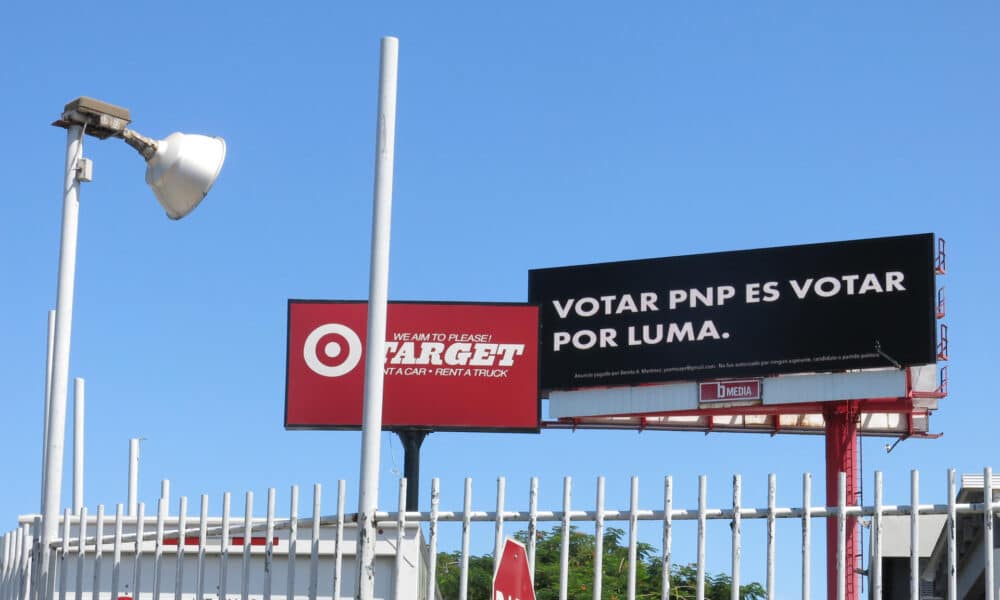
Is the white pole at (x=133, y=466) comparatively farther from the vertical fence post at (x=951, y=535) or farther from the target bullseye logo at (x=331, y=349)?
the vertical fence post at (x=951, y=535)

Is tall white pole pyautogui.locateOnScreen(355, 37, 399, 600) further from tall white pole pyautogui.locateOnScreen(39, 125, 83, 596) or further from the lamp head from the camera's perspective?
tall white pole pyautogui.locateOnScreen(39, 125, 83, 596)

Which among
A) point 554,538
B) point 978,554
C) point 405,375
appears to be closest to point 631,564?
point 405,375

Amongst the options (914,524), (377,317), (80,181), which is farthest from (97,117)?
(914,524)

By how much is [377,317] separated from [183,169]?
6.98 feet

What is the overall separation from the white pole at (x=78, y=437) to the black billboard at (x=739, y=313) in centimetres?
1578

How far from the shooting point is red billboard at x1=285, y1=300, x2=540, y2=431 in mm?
26188

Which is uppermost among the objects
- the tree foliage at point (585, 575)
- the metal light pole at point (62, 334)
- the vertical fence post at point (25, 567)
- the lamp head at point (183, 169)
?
the lamp head at point (183, 169)

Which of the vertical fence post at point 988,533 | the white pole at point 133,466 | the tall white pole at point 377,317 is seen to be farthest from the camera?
the white pole at point 133,466

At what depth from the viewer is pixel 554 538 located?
43812 millimetres

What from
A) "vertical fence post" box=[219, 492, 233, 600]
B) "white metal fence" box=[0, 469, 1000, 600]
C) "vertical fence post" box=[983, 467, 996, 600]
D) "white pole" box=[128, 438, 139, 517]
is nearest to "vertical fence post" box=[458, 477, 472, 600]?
"white metal fence" box=[0, 469, 1000, 600]

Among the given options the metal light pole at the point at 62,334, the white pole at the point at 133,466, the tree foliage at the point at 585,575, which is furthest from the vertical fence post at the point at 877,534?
the tree foliage at the point at 585,575

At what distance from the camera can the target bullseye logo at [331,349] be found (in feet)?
88.2

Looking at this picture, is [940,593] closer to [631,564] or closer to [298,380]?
[298,380]

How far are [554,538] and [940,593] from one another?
1205 cm
